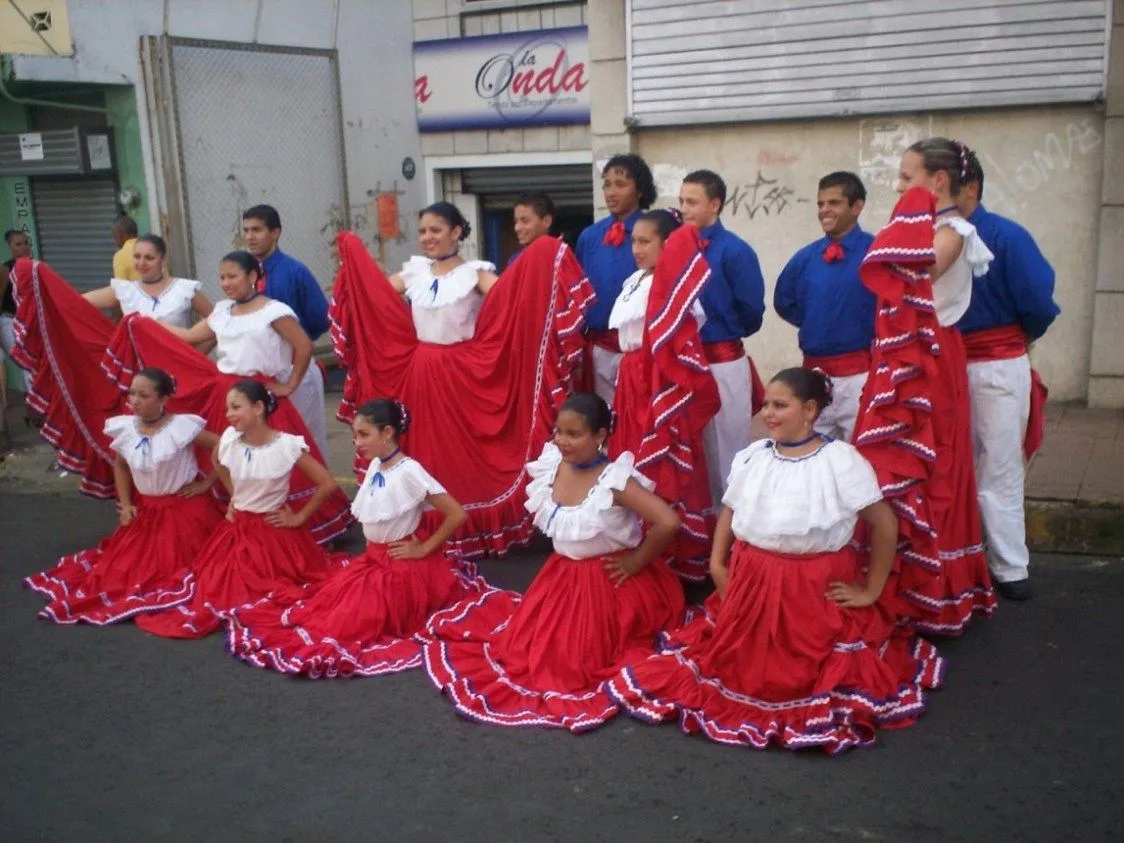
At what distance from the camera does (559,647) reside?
443 centimetres

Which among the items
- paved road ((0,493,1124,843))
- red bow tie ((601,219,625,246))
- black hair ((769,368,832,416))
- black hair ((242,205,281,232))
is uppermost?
black hair ((242,205,281,232))

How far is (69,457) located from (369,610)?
2.60m

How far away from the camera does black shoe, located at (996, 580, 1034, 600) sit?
5047 mm

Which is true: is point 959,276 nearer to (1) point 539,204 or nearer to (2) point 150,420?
(1) point 539,204

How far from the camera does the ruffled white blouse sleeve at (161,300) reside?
21.4ft

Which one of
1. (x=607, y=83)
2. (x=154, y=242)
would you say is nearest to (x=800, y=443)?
(x=154, y=242)

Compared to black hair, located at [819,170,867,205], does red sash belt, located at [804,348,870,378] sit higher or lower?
lower

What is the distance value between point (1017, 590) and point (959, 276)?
4.91 ft

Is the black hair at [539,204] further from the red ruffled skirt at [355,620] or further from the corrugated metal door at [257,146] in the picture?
the corrugated metal door at [257,146]

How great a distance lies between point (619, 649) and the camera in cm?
447

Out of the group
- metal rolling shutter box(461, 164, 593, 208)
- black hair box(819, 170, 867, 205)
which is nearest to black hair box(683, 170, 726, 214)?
A: black hair box(819, 170, 867, 205)

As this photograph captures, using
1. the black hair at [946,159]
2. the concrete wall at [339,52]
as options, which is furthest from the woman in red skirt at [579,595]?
the concrete wall at [339,52]

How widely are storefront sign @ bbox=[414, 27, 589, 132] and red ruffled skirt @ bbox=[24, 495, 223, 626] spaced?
20.5ft

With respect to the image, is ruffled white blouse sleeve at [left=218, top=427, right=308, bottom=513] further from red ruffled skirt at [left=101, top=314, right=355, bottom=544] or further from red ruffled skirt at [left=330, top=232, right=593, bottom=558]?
red ruffled skirt at [left=330, top=232, right=593, bottom=558]
